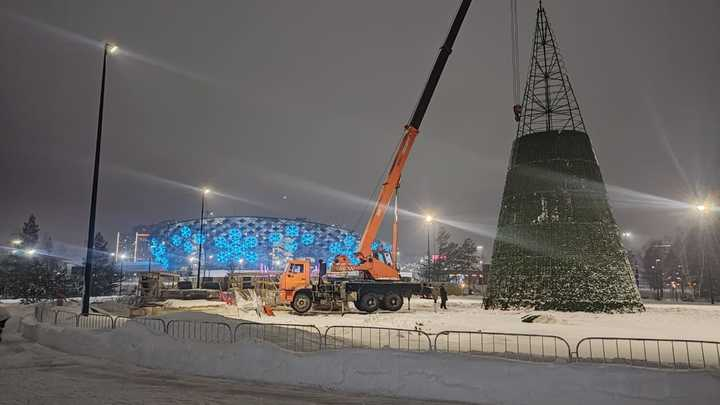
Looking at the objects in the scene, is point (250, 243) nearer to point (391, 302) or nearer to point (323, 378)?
point (391, 302)

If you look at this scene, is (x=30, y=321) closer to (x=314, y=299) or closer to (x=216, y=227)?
(x=314, y=299)

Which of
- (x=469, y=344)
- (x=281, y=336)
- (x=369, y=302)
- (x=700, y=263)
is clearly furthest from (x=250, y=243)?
(x=469, y=344)

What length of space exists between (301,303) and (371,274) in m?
4.30

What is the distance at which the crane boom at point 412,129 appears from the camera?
2625cm

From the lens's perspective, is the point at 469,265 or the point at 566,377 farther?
the point at 469,265

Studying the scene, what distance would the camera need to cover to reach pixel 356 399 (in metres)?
8.07

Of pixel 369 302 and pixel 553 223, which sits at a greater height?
pixel 553 223

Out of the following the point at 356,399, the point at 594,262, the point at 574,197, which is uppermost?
the point at 574,197

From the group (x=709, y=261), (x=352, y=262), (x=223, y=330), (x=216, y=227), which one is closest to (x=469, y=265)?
(x=709, y=261)

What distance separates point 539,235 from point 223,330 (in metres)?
16.1

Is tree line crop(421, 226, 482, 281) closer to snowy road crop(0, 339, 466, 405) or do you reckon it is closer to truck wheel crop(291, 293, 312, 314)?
truck wheel crop(291, 293, 312, 314)

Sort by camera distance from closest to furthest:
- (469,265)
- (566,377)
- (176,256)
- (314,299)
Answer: (566,377) → (314,299) → (469,265) → (176,256)

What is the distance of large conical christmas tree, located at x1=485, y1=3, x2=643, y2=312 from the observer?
22.2 metres

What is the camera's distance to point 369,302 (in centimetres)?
2608
